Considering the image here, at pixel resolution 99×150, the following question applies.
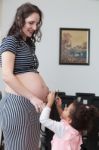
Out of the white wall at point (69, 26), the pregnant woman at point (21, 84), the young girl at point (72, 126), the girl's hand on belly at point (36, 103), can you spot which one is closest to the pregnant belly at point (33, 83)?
the pregnant woman at point (21, 84)

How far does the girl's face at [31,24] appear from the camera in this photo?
61.0 inches

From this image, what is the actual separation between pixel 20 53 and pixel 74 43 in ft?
7.00

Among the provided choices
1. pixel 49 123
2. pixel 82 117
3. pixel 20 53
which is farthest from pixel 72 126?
pixel 20 53

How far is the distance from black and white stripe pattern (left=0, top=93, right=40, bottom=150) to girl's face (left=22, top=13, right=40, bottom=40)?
1.04 feet

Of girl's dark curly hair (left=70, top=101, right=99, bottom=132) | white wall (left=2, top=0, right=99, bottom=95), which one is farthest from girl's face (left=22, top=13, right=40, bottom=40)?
white wall (left=2, top=0, right=99, bottom=95)

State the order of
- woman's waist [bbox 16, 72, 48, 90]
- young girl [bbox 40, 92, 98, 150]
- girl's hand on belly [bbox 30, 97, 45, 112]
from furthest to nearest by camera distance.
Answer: young girl [bbox 40, 92, 98, 150] → woman's waist [bbox 16, 72, 48, 90] → girl's hand on belly [bbox 30, 97, 45, 112]

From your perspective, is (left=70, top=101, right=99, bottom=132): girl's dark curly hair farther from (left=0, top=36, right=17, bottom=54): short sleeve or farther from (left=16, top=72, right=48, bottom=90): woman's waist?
(left=0, top=36, right=17, bottom=54): short sleeve

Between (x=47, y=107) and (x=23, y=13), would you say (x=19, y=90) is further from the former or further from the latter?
(x=23, y=13)

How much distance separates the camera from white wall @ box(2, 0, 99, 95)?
12.0 feet

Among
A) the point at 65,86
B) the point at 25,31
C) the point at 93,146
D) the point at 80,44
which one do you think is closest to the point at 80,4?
the point at 80,44

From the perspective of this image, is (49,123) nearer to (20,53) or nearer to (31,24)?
(20,53)

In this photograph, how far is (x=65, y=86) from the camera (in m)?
3.65

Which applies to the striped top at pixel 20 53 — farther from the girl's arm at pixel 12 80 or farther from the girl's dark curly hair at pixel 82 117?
the girl's dark curly hair at pixel 82 117

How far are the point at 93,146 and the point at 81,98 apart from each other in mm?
526
